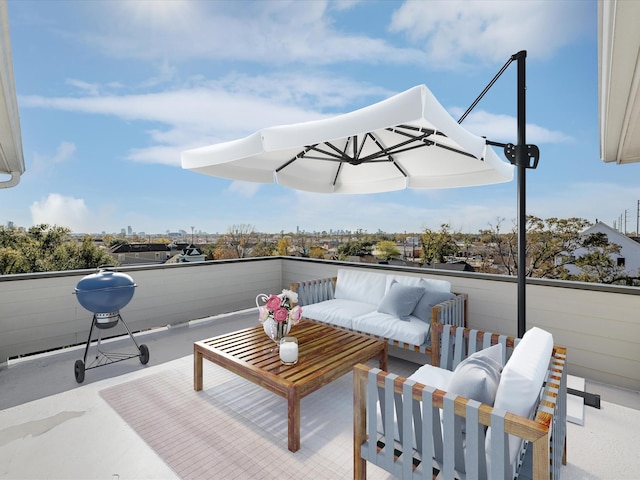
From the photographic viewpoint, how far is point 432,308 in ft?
9.89

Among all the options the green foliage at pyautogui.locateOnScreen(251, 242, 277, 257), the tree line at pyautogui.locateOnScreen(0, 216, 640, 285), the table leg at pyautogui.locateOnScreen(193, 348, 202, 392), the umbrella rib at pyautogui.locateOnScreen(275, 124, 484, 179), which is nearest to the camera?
the table leg at pyautogui.locateOnScreen(193, 348, 202, 392)

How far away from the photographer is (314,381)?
230 centimetres

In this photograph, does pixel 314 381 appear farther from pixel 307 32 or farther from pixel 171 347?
pixel 307 32

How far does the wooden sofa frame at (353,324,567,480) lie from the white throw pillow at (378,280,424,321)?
1.59m

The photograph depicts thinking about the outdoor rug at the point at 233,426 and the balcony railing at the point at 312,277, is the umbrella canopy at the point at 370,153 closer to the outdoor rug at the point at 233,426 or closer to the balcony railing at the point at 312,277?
the balcony railing at the point at 312,277

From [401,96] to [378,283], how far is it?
271 cm

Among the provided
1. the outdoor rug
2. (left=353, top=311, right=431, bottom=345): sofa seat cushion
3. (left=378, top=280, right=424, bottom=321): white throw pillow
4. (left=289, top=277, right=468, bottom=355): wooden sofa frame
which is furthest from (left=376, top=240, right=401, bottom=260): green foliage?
the outdoor rug

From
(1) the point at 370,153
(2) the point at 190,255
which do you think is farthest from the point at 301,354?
(2) the point at 190,255

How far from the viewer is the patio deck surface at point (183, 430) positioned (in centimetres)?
196

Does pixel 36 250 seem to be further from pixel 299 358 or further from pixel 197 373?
pixel 299 358

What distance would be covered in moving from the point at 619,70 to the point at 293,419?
2854 mm

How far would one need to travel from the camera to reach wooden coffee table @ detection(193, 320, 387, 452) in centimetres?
221

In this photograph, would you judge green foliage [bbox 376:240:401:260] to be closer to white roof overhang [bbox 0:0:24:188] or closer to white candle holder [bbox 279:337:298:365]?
white candle holder [bbox 279:337:298:365]

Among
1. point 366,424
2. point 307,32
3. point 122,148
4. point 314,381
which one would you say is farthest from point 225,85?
point 366,424
